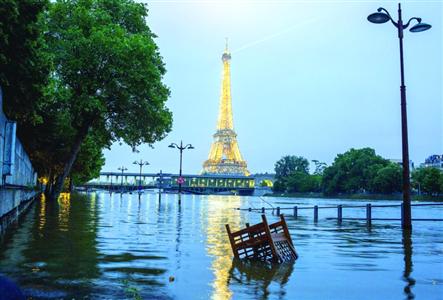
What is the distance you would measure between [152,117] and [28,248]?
29.6 meters

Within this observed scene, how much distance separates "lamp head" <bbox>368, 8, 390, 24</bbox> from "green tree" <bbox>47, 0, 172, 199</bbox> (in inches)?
874

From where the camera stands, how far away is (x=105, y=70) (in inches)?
1518

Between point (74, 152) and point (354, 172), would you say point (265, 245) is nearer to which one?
point (74, 152)

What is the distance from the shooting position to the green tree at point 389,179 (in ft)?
424

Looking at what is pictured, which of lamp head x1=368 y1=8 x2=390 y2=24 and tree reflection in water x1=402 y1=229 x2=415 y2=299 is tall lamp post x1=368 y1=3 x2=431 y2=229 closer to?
lamp head x1=368 y1=8 x2=390 y2=24

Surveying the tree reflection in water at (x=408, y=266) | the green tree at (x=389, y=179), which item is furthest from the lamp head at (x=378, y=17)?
the green tree at (x=389, y=179)

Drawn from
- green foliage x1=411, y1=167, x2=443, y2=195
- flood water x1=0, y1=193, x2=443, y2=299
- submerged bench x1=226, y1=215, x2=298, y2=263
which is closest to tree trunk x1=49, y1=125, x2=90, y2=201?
flood water x1=0, y1=193, x2=443, y2=299

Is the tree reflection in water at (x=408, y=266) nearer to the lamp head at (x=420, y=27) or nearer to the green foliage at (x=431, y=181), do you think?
the lamp head at (x=420, y=27)

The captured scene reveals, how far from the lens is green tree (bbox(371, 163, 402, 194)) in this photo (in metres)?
129

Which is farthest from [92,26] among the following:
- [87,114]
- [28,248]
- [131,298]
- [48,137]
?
Result: [131,298]

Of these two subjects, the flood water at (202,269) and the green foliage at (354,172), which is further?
the green foliage at (354,172)

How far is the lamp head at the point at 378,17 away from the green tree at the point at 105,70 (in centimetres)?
2219

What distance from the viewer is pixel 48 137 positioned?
→ 35.0m

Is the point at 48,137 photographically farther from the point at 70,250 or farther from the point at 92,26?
the point at 70,250
